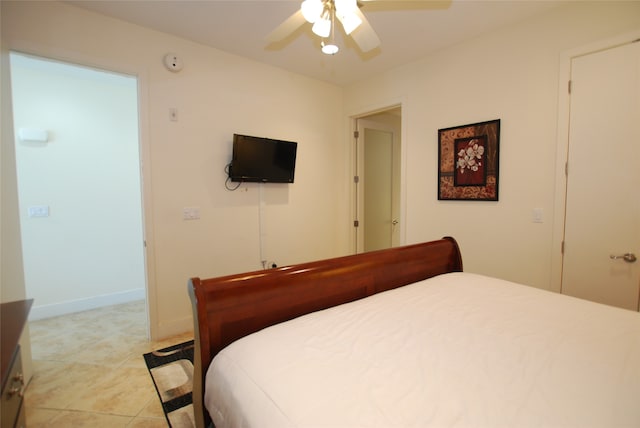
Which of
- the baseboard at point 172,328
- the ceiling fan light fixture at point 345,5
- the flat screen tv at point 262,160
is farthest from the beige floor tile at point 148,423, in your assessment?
the ceiling fan light fixture at point 345,5

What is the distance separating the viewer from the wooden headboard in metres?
1.19

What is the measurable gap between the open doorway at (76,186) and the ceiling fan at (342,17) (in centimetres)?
200

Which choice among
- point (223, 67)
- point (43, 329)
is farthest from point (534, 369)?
point (43, 329)

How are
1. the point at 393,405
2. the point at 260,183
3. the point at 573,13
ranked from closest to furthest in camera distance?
the point at 393,405
the point at 573,13
the point at 260,183

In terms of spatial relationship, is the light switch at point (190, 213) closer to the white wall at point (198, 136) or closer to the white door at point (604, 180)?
the white wall at point (198, 136)

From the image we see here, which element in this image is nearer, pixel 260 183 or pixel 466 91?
pixel 466 91

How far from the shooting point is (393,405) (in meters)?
0.81

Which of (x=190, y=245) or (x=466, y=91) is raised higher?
(x=466, y=91)

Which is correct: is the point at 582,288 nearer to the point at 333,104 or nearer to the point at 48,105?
the point at 333,104

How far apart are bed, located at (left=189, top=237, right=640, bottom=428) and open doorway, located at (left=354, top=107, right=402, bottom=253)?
7.74ft

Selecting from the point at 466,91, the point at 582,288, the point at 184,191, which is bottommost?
the point at 582,288

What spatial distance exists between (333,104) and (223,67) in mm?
1451

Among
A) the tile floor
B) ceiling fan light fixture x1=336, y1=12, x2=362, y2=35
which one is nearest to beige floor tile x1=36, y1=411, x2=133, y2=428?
the tile floor

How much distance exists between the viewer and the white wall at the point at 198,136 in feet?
7.16
